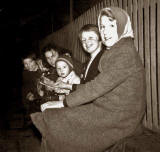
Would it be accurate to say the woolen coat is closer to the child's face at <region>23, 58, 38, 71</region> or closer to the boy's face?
the boy's face

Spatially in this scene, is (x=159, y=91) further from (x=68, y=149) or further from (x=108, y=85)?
(x=68, y=149)

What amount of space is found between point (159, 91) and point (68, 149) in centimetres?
137

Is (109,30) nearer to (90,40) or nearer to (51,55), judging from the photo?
(90,40)

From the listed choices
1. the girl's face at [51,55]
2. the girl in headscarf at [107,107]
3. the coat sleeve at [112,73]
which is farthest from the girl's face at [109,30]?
the girl's face at [51,55]

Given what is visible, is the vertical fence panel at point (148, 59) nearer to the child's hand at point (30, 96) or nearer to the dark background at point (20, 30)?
the child's hand at point (30, 96)

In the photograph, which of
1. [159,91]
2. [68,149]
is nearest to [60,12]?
[159,91]

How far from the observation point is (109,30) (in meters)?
2.00

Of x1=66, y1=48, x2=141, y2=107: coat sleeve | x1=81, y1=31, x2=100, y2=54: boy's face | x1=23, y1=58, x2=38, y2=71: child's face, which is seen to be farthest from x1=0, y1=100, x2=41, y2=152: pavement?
x1=66, y1=48, x2=141, y2=107: coat sleeve

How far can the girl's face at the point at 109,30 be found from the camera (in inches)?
78.2

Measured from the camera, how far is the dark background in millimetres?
8348

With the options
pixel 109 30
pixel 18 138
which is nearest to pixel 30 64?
pixel 18 138

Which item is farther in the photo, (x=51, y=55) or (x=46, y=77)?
(x=51, y=55)

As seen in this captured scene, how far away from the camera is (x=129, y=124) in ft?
6.07

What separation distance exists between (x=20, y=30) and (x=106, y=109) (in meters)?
11.1
